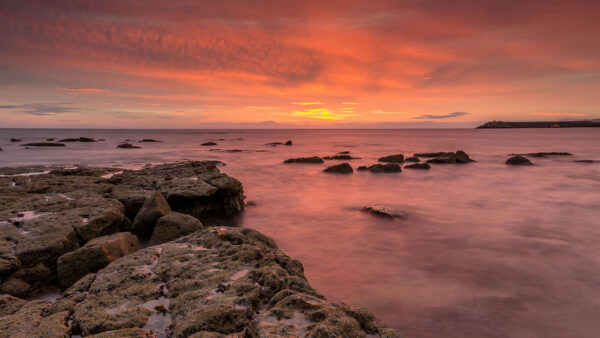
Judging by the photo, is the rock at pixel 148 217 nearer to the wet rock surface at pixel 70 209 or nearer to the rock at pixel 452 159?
the wet rock surface at pixel 70 209

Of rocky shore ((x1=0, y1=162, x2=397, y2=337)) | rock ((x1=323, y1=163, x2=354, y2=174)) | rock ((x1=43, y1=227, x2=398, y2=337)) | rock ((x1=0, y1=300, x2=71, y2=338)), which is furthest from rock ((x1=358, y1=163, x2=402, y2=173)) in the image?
rock ((x1=0, y1=300, x2=71, y2=338))

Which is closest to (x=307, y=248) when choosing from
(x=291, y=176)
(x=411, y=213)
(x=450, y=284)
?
(x=450, y=284)

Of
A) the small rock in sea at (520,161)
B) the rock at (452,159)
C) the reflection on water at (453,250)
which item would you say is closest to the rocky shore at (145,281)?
the reflection on water at (453,250)

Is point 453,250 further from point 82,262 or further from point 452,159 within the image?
point 452,159

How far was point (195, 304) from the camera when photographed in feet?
11.0

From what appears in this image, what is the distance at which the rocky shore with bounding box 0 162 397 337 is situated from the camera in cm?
299

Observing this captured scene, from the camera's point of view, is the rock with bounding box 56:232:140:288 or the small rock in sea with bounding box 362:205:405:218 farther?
A: the small rock in sea with bounding box 362:205:405:218

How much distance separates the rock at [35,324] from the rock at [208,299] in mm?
75

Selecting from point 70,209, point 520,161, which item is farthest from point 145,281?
point 520,161

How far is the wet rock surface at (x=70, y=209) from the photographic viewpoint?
5156 millimetres

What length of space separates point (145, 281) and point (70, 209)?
453 centimetres

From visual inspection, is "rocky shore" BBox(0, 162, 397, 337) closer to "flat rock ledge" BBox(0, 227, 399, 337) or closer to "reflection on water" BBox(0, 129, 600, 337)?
"flat rock ledge" BBox(0, 227, 399, 337)

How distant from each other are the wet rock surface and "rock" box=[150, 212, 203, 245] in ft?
3.98

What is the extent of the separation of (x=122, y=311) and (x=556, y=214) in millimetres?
13924
